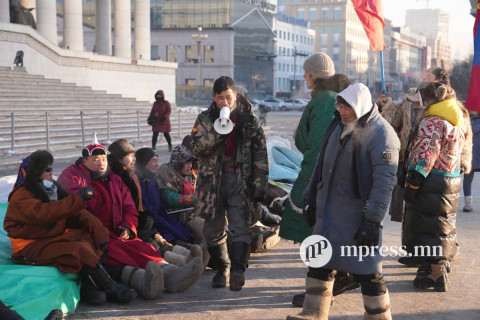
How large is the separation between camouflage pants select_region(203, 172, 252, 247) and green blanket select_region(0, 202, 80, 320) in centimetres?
122

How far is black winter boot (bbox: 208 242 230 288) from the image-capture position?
18.2ft

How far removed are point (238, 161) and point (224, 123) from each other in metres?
0.35

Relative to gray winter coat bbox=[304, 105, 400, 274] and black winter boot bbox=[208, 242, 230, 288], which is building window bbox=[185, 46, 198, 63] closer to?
black winter boot bbox=[208, 242, 230, 288]

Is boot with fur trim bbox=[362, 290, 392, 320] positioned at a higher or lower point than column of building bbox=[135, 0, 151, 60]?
lower

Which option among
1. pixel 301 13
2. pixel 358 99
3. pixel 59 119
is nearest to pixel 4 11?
pixel 59 119

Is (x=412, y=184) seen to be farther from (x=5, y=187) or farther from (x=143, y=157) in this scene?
(x=5, y=187)

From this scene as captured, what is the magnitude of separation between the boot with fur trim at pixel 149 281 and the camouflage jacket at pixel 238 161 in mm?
624

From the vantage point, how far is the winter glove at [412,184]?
5.53 meters

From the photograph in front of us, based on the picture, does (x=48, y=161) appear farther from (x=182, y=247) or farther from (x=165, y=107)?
(x=165, y=107)

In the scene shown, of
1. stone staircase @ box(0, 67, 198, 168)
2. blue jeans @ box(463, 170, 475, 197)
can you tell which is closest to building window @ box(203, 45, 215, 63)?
stone staircase @ box(0, 67, 198, 168)

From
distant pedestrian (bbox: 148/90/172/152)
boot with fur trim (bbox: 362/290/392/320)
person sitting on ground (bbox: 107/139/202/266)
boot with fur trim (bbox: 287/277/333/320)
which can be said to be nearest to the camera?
boot with fur trim (bbox: 362/290/392/320)

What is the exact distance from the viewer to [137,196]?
589 cm

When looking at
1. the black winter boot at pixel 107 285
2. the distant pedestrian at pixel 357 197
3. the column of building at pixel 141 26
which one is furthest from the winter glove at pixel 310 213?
the column of building at pixel 141 26

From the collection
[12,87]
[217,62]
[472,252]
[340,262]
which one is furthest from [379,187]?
[217,62]
